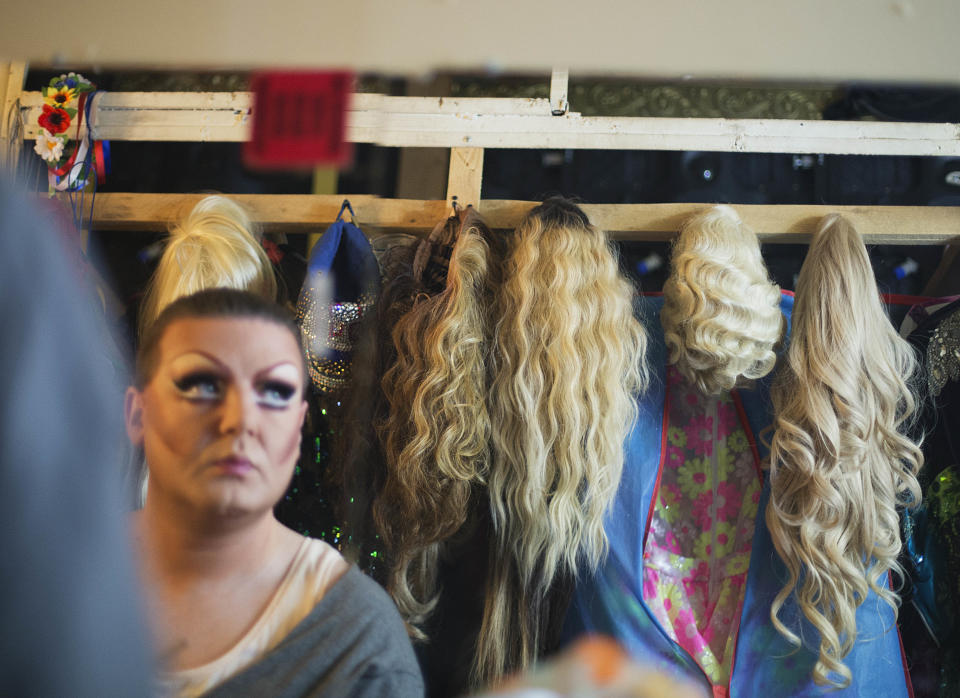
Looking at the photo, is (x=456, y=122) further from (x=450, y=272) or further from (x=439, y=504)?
(x=439, y=504)

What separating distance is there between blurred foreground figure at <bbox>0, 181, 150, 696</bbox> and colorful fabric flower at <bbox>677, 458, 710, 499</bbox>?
0.92 m

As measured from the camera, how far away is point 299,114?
106 centimetres

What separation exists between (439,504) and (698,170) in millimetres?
780

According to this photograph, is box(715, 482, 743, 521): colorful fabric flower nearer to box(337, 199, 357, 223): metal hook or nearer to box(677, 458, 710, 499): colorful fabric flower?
box(677, 458, 710, 499): colorful fabric flower

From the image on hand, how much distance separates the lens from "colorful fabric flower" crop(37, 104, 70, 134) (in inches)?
53.8

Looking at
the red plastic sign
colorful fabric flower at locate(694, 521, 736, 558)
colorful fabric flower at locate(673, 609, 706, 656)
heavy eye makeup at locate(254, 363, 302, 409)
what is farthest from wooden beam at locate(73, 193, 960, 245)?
heavy eye makeup at locate(254, 363, 302, 409)

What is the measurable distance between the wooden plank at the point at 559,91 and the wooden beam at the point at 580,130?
0.01 meters

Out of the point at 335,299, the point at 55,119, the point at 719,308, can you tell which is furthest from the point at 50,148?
the point at 719,308

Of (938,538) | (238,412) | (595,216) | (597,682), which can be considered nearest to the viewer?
(597,682)

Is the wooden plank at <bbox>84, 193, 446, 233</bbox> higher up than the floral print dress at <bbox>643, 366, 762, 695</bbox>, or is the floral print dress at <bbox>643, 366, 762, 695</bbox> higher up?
the wooden plank at <bbox>84, 193, 446, 233</bbox>

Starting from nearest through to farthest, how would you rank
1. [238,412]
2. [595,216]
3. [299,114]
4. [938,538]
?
1. [238,412]
2. [299,114]
3. [938,538]
4. [595,216]

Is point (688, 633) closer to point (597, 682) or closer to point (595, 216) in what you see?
point (595, 216)

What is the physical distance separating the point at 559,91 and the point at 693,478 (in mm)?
600

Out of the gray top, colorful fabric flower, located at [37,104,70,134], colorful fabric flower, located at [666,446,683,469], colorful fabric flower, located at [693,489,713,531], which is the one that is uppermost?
colorful fabric flower, located at [37,104,70,134]
